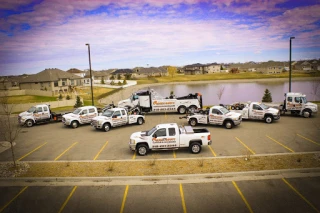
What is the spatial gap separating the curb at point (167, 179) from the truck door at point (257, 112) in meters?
10.6

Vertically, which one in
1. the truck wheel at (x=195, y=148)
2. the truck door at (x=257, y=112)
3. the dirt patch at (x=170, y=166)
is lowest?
the dirt patch at (x=170, y=166)

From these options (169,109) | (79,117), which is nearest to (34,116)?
(79,117)

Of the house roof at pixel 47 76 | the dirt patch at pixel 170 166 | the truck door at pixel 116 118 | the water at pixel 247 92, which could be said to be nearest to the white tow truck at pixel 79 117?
the truck door at pixel 116 118

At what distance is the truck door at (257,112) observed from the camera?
70.4 feet

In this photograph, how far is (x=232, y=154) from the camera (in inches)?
539

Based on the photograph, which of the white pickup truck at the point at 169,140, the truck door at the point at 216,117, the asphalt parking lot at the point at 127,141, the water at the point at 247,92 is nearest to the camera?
the white pickup truck at the point at 169,140

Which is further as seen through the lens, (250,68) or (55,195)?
(250,68)

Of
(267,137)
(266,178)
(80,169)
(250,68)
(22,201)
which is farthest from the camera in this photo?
(250,68)

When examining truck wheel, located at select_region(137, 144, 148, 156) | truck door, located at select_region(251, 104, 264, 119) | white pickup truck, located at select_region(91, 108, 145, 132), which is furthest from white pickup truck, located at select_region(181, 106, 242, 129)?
truck wheel, located at select_region(137, 144, 148, 156)

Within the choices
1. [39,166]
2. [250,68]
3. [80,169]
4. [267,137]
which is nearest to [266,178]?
[267,137]

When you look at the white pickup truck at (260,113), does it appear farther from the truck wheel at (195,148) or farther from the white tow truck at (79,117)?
the white tow truck at (79,117)

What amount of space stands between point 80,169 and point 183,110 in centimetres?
1626

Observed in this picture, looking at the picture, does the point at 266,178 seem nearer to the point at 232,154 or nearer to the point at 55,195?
the point at 232,154

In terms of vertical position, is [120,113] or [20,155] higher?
[120,113]
